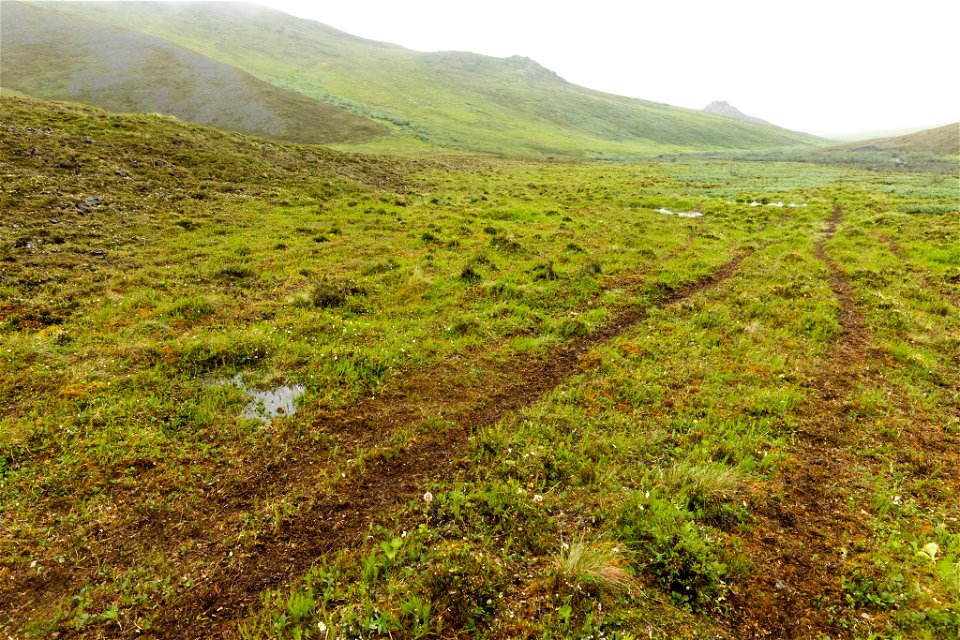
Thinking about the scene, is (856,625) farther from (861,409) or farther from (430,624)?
(861,409)

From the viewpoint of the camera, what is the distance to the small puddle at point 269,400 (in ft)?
30.1

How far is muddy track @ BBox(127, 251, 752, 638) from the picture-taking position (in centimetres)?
539

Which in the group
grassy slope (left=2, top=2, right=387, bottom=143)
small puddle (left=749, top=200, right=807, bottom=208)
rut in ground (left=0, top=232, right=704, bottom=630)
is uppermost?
grassy slope (left=2, top=2, right=387, bottom=143)

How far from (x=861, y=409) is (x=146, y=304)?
21105mm

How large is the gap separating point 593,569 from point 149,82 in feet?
302

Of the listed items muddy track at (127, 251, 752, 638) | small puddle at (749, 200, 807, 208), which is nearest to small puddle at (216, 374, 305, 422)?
muddy track at (127, 251, 752, 638)

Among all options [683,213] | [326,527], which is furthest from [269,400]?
[683,213]

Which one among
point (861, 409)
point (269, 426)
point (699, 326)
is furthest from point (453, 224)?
point (861, 409)

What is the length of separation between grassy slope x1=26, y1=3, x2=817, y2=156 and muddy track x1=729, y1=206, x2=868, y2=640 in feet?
276

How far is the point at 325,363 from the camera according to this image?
11.0 metres

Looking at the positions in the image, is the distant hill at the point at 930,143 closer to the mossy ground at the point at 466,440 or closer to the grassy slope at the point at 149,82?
the mossy ground at the point at 466,440

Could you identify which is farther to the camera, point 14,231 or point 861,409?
point 14,231

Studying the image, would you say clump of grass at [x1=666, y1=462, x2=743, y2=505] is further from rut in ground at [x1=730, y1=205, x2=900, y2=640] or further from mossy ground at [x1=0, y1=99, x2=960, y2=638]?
rut in ground at [x1=730, y1=205, x2=900, y2=640]

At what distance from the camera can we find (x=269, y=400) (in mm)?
9664
